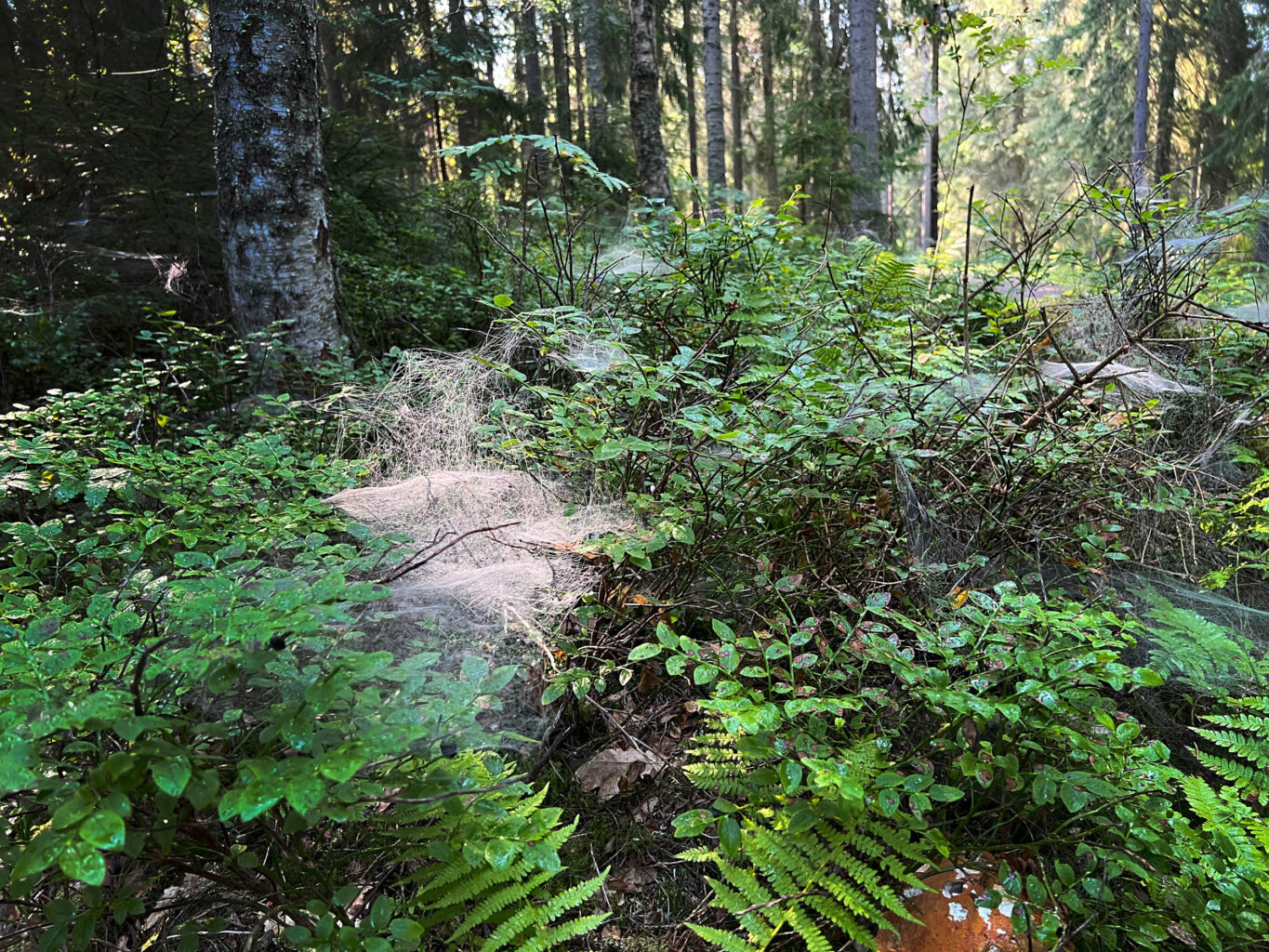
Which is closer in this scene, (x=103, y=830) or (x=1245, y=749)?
(x=103, y=830)

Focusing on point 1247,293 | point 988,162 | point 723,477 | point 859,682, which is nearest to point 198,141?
point 723,477

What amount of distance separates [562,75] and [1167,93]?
568 inches

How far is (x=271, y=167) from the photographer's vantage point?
4.12 m

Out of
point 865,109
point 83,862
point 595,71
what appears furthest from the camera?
point 595,71

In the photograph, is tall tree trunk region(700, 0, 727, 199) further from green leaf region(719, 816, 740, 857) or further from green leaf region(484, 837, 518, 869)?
green leaf region(484, 837, 518, 869)

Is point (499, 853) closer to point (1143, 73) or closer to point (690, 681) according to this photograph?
point (690, 681)

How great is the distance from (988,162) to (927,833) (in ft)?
87.3

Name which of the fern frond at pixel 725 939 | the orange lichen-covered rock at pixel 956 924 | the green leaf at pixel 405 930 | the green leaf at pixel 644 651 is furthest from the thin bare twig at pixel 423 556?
the orange lichen-covered rock at pixel 956 924

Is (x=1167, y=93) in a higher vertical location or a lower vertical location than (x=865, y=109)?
higher

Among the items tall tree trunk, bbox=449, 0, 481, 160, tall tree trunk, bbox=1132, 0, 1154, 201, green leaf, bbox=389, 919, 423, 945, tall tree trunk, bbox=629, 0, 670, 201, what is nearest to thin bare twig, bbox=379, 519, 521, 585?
green leaf, bbox=389, 919, 423, 945

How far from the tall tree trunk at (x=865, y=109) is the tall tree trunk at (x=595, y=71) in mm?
3942

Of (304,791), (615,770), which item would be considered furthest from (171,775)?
(615,770)

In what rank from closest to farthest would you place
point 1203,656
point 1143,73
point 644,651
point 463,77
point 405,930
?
point 405,930, point 644,651, point 1203,656, point 463,77, point 1143,73

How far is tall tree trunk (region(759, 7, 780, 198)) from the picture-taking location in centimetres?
1295
